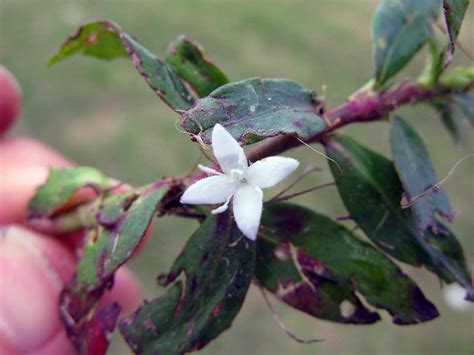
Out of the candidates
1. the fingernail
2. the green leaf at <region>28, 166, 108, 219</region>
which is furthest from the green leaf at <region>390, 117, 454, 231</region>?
the fingernail

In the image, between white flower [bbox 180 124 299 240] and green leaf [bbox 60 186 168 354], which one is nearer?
white flower [bbox 180 124 299 240]

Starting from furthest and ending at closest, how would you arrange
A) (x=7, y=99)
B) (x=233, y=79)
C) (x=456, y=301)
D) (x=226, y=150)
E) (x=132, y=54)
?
1. (x=233, y=79)
2. (x=456, y=301)
3. (x=7, y=99)
4. (x=132, y=54)
5. (x=226, y=150)

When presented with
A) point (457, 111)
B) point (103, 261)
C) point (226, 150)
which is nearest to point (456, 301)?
point (457, 111)

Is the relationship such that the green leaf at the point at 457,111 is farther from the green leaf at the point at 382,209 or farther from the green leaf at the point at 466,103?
the green leaf at the point at 382,209

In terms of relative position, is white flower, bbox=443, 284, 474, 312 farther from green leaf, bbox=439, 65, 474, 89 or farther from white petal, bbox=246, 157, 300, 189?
white petal, bbox=246, 157, 300, 189

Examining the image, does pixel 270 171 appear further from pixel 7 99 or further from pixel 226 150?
pixel 7 99

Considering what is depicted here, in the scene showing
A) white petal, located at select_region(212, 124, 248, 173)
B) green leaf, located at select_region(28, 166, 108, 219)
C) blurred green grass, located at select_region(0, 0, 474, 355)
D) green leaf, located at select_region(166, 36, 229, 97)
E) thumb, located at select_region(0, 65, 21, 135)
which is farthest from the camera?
blurred green grass, located at select_region(0, 0, 474, 355)
